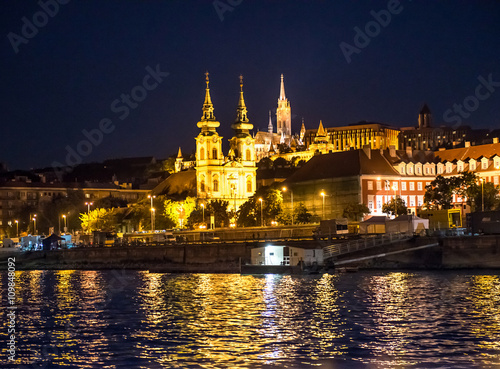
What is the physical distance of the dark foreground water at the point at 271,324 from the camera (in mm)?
32750

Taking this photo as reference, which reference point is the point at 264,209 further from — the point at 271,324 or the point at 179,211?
the point at 271,324

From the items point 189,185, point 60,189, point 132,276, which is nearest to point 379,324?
point 132,276

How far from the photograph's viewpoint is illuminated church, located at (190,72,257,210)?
552ft

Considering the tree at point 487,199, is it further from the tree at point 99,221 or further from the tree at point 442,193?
the tree at point 99,221

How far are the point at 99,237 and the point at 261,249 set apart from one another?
180ft

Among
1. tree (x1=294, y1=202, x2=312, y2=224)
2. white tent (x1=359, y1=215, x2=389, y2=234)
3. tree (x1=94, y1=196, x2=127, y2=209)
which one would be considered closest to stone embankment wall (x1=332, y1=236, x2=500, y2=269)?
white tent (x1=359, y1=215, x2=389, y2=234)

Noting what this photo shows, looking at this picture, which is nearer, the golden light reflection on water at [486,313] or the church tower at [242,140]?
the golden light reflection on water at [486,313]

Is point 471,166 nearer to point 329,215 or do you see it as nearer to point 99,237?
point 329,215

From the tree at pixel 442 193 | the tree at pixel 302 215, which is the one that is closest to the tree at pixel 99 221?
the tree at pixel 302 215

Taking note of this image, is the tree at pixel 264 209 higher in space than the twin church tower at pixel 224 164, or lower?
lower

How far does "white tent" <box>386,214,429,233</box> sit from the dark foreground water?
19.0 meters

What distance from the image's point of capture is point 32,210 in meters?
177

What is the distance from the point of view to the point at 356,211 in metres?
116

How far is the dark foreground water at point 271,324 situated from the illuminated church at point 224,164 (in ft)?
331
